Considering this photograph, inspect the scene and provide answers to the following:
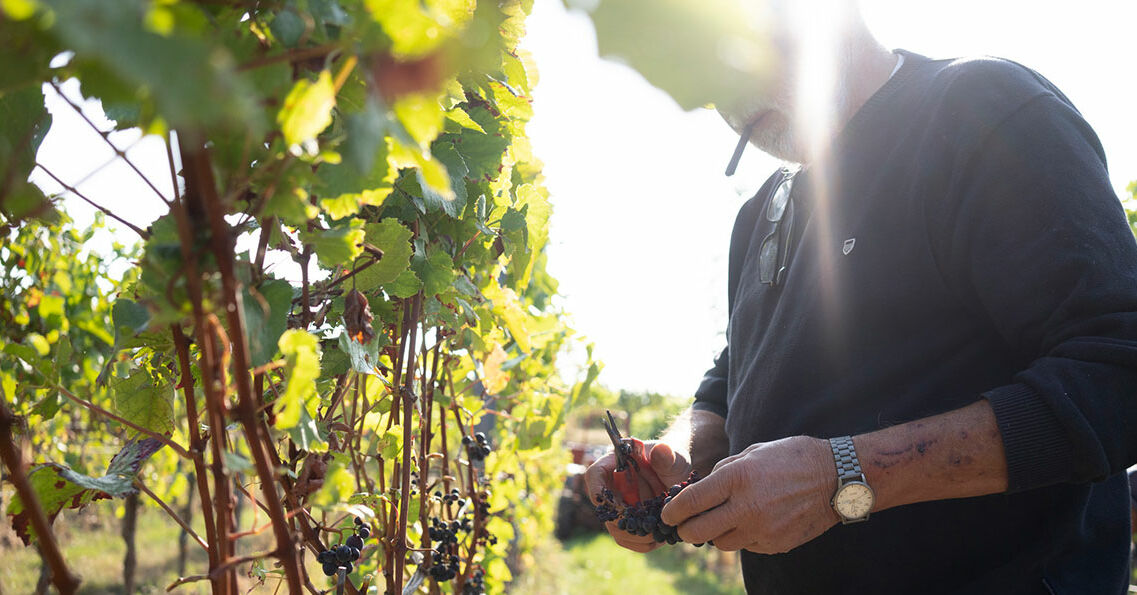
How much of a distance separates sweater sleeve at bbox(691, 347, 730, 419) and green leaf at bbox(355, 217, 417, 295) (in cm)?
154

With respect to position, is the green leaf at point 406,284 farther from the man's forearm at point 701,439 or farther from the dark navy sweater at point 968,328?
the man's forearm at point 701,439

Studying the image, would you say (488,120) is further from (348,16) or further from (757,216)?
(757,216)

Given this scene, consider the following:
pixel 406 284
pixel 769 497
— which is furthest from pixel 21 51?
pixel 769 497

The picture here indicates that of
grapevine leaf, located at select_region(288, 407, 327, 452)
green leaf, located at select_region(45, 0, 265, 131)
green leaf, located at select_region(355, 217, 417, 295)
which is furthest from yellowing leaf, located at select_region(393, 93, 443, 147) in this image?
green leaf, located at select_region(355, 217, 417, 295)

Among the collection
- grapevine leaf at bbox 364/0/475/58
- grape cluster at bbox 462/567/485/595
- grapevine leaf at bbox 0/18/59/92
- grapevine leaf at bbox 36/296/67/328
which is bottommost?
grape cluster at bbox 462/567/485/595

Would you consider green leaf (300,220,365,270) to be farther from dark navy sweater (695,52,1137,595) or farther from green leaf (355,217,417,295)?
dark navy sweater (695,52,1137,595)

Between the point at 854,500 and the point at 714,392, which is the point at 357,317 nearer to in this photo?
the point at 854,500

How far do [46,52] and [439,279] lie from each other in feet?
2.59

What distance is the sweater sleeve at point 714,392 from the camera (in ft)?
7.94

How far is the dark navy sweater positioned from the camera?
50.4 inches

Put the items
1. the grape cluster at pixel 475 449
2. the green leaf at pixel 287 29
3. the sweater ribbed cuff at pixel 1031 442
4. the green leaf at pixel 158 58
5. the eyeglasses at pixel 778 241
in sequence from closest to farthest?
the green leaf at pixel 158 58
the green leaf at pixel 287 29
the sweater ribbed cuff at pixel 1031 442
the eyeglasses at pixel 778 241
the grape cluster at pixel 475 449

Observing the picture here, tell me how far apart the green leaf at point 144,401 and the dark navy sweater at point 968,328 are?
1323mm

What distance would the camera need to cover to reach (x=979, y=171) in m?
1.45

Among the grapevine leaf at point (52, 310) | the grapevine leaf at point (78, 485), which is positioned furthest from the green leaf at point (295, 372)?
the grapevine leaf at point (52, 310)
